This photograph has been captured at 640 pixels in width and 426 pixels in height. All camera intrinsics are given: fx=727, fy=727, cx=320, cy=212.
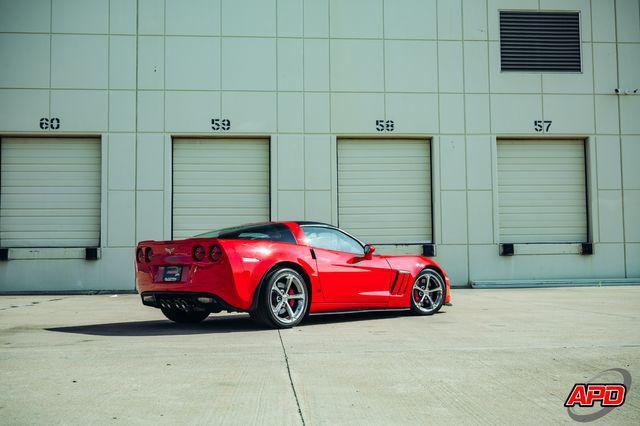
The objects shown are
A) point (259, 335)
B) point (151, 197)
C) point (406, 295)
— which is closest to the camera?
point (259, 335)

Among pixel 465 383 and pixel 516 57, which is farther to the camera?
pixel 516 57

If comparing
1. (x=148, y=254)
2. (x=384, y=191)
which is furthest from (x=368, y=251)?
(x=384, y=191)

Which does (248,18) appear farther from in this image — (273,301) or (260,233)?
(273,301)

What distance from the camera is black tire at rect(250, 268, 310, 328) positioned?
7949mm

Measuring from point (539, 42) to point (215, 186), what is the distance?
8923mm

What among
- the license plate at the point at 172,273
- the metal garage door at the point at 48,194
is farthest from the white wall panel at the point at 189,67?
the license plate at the point at 172,273

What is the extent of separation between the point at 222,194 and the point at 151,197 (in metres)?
1.65

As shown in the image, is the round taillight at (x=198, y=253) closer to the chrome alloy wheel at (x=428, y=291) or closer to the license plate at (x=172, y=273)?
the license plate at (x=172, y=273)

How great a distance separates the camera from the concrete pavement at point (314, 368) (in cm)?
425

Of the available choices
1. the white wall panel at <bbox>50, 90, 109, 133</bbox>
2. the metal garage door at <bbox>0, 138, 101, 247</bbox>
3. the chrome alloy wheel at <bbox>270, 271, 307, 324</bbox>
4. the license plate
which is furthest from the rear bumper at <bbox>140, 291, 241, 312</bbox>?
the white wall panel at <bbox>50, 90, 109, 133</bbox>

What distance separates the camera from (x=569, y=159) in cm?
1842

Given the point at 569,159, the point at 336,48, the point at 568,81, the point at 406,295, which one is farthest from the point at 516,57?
the point at 406,295

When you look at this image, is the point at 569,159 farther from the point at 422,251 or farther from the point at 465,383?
the point at 465,383

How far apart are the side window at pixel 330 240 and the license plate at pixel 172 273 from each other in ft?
5.33
